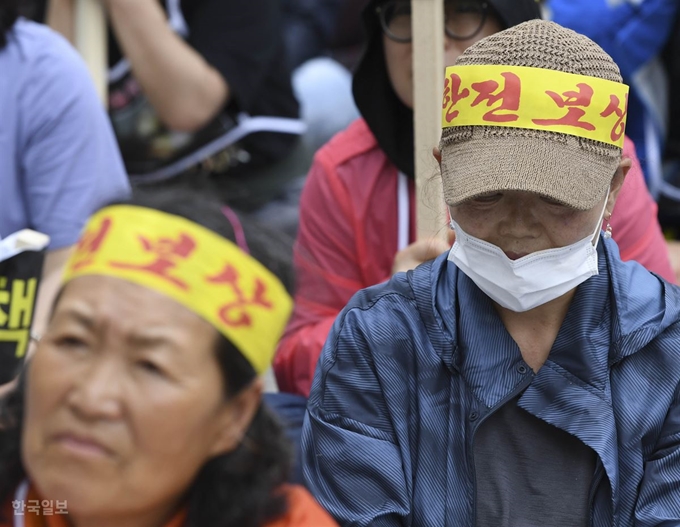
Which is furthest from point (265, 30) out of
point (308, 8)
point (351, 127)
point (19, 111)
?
point (308, 8)

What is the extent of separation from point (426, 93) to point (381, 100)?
36 centimetres

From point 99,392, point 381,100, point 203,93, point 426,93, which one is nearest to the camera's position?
point 99,392

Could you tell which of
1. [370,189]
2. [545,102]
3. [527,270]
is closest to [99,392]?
[527,270]

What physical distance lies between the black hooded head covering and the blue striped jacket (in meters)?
0.96

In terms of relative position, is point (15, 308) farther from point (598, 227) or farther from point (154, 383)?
point (598, 227)

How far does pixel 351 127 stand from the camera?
349 centimetres

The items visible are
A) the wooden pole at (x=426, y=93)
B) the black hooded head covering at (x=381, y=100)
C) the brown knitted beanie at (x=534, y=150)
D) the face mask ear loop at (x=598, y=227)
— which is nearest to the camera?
the brown knitted beanie at (x=534, y=150)

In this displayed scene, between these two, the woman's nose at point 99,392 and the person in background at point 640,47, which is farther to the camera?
the person in background at point 640,47

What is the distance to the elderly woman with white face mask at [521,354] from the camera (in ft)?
7.52

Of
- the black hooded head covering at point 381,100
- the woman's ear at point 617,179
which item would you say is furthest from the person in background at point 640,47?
the woman's ear at point 617,179

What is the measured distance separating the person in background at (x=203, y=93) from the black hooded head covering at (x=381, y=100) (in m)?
0.79

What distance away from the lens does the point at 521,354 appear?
2.38 meters

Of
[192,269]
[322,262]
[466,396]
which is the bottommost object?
[322,262]

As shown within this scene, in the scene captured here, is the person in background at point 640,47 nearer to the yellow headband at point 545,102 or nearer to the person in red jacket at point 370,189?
the person in red jacket at point 370,189
